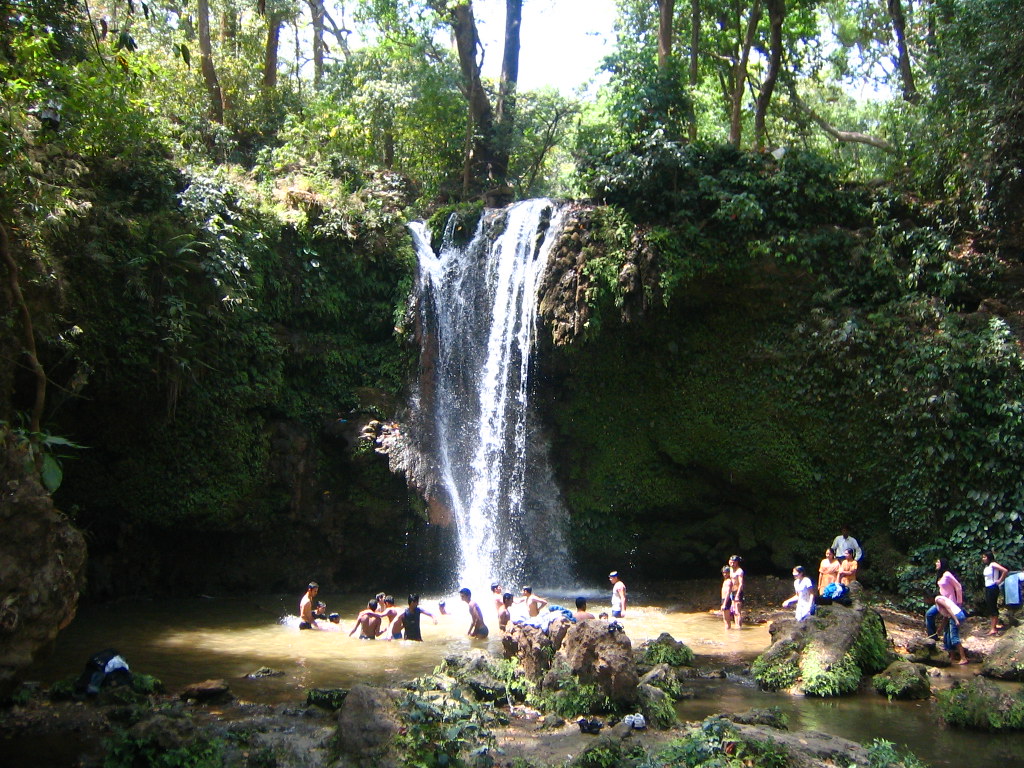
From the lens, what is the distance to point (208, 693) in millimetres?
8625

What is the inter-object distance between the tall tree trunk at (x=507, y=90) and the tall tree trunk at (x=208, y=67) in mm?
7416

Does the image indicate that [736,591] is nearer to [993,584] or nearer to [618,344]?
[993,584]

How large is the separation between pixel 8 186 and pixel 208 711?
653 centimetres

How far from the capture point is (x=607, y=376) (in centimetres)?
1717

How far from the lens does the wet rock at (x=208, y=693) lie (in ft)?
28.3

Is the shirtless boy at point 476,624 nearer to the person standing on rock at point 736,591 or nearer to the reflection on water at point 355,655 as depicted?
the reflection on water at point 355,655

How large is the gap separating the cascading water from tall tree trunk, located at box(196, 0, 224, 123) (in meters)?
7.93

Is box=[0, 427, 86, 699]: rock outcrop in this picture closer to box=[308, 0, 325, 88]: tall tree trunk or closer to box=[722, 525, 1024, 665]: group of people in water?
box=[722, 525, 1024, 665]: group of people in water

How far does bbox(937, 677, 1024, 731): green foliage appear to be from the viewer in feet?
26.7

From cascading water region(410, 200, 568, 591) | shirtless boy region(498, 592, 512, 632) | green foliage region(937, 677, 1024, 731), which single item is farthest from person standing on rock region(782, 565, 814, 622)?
cascading water region(410, 200, 568, 591)

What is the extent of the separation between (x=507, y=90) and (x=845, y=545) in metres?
16.6

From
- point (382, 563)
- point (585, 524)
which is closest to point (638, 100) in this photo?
point (585, 524)

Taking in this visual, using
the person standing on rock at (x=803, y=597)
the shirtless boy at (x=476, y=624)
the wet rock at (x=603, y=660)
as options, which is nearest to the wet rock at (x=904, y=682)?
the person standing on rock at (x=803, y=597)

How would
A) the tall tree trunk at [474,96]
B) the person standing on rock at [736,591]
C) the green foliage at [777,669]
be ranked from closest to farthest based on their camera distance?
the green foliage at [777,669]
the person standing on rock at [736,591]
the tall tree trunk at [474,96]
